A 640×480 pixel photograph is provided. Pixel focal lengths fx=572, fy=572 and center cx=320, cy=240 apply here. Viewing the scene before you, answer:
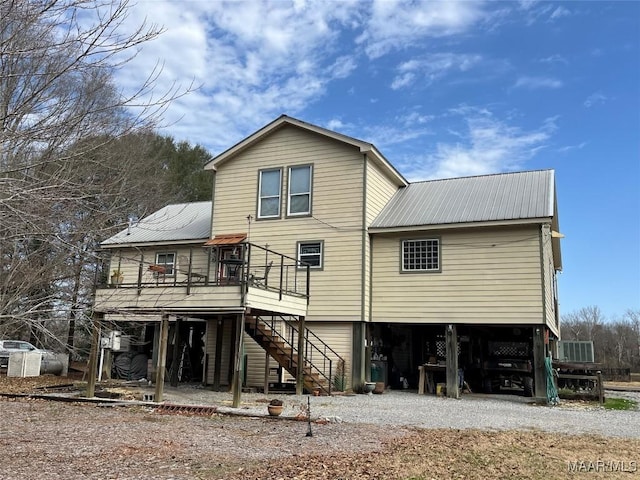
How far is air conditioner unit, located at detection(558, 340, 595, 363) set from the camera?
21.8m

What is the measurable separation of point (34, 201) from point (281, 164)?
1401 centimetres

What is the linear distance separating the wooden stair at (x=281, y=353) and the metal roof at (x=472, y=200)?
4.62m

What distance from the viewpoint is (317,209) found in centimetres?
1825

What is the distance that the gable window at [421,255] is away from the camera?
17.3m

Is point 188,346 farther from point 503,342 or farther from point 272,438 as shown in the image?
point 272,438

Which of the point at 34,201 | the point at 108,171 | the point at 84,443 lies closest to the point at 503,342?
the point at 84,443

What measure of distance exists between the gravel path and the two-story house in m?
1.01

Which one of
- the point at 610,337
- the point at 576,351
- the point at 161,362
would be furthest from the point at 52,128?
the point at 610,337

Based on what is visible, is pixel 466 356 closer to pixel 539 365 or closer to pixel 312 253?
pixel 539 365

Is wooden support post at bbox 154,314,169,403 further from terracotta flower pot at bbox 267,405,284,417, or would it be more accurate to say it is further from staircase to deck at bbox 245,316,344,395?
terracotta flower pot at bbox 267,405,284,417

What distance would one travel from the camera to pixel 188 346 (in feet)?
69.5

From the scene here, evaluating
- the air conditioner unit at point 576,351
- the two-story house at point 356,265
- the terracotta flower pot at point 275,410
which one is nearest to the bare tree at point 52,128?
the terracotta flower pot at point 275,410

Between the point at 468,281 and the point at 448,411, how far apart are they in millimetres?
4735

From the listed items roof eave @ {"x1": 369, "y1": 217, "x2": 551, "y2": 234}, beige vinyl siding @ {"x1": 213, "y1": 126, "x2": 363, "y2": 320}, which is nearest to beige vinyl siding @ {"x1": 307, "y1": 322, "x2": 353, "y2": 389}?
beige vinyl siding @ {"x1": 213, "y1": 126, "x2": 363, "y2": 320}
